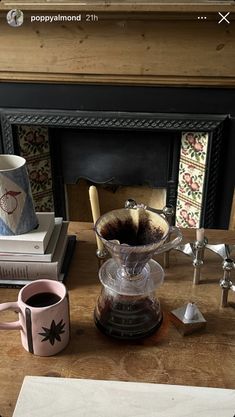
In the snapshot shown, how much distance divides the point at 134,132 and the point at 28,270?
1084 millimetres

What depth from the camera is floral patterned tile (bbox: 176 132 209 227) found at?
1827 millimetres

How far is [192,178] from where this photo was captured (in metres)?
1.89

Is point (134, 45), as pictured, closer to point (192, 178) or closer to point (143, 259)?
point (192, 178)

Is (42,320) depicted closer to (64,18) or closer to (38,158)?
(64,18)

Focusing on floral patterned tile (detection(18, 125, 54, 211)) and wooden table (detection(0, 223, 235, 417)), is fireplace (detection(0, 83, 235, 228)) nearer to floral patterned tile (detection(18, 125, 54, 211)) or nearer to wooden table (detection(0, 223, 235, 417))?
floral patterned tile (detection(18, 125, 54, 211))

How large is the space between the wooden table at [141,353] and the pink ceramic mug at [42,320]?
20mm

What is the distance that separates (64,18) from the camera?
1568mm

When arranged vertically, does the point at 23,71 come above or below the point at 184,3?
below

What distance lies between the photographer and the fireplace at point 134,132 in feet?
5.59

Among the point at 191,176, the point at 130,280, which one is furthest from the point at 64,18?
the point at 130,280

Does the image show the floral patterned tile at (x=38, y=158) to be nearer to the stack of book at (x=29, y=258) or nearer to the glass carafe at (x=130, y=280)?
the stack of book at (x=29, y=258)

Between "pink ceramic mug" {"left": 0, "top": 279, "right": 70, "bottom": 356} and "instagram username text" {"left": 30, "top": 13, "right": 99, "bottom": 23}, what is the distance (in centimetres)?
109

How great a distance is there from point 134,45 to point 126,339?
1129 millimetres

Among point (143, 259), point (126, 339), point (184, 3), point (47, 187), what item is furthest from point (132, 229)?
point (47, 187)
